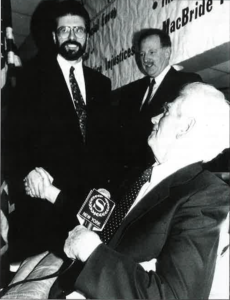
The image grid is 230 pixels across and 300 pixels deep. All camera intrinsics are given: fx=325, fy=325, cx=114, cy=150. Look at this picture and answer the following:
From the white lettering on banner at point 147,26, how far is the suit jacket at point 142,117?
9 cm

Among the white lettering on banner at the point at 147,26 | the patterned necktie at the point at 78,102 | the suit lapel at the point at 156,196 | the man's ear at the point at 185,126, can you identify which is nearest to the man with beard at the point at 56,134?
the patterned necktie at the point at 78,102

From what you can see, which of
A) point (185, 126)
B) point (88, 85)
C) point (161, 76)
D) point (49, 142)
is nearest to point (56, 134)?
point (49, 142)

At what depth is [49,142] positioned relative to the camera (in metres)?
1.52

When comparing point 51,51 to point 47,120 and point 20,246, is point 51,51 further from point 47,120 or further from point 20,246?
point 20,246

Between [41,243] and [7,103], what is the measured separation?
74cm

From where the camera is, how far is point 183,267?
30.1 inches

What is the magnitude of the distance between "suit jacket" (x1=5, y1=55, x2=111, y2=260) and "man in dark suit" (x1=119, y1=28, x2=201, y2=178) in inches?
5.7

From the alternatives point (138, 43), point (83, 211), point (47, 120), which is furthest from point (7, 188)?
point (138, 43)

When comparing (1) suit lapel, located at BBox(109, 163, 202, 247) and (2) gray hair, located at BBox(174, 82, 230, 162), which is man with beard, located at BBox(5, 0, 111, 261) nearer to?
(1) suit lapel, located at BBox(109, 163, 202, 247)

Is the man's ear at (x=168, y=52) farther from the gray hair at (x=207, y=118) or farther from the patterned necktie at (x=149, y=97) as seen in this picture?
the gray hair at (x=207, y=118)

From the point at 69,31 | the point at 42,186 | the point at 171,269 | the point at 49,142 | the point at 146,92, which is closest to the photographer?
the point at 171,269

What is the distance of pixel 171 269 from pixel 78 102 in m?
1.01

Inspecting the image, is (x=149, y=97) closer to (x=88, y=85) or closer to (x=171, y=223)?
(x=88, y=85)

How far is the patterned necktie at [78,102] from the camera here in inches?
61.7
